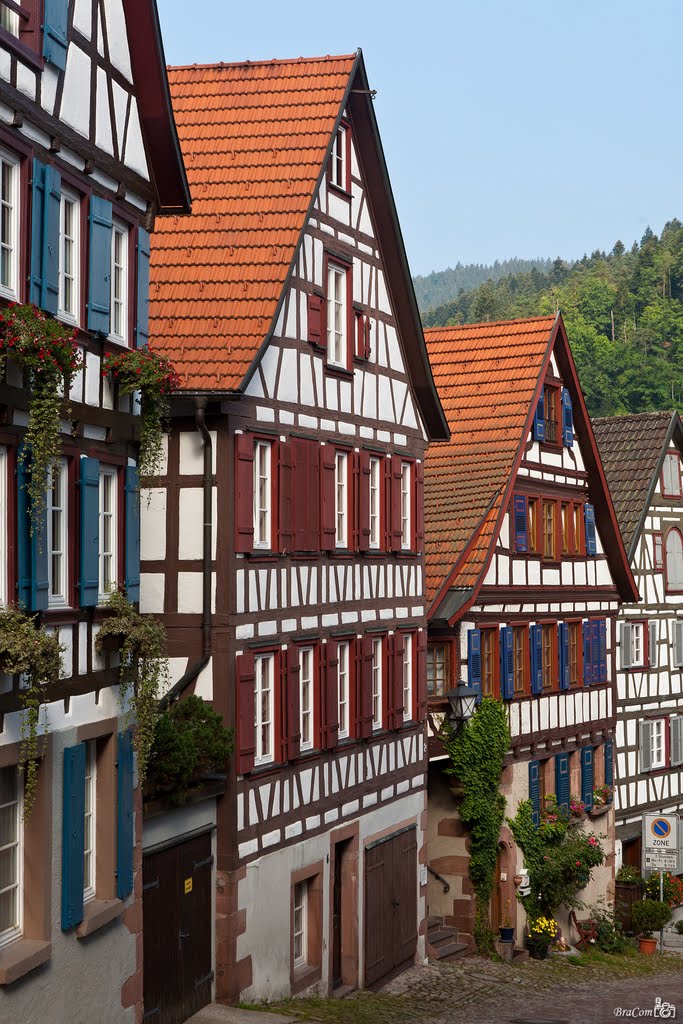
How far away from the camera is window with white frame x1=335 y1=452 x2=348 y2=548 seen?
21672 mm

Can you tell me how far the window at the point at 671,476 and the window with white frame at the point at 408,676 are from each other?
15.5 meters

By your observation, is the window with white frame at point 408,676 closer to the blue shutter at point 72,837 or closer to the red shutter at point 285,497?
the red shutter at point 285,497

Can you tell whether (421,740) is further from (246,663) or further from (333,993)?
(246,663)

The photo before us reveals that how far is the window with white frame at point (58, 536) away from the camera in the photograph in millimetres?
13094

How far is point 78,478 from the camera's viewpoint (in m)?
13.5

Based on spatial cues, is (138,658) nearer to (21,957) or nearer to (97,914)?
(97,914)

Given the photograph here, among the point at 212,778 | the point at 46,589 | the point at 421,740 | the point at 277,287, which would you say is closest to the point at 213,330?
the point at 277,287

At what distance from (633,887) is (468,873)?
861cm

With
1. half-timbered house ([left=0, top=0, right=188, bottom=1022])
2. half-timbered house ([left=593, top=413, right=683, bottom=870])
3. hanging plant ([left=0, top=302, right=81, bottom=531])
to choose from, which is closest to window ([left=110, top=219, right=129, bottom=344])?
half-timbered house ([left=0, top=0, right=188, bottom=1022])

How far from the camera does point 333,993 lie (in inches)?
827

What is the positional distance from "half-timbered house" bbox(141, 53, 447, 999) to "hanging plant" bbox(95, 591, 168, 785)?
3052 millimetres

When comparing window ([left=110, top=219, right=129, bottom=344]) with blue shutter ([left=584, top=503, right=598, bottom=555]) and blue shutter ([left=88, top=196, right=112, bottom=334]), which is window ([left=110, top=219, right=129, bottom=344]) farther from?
blue shutter ([left=584, top=503, right=598, bottom=555])

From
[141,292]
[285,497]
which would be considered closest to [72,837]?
[141,292]

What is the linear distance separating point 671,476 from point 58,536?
2747 cm
